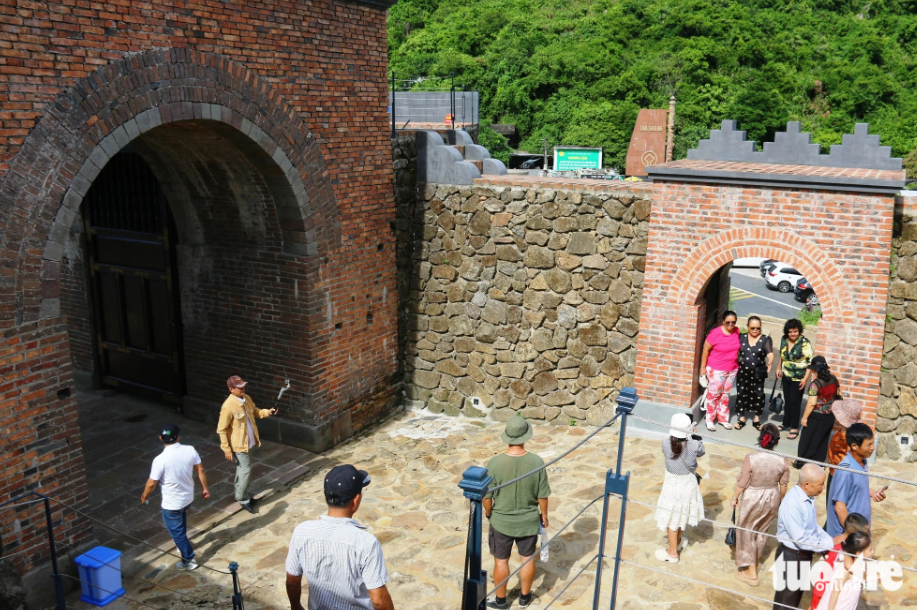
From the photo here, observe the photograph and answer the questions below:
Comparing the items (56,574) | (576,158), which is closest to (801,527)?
(56,574)

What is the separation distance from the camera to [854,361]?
26.8 ft

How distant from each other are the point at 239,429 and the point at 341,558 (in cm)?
403

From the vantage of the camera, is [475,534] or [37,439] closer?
[475,534]

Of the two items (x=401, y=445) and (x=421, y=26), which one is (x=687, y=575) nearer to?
(x=401, y=445)

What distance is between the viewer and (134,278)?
10219 mm

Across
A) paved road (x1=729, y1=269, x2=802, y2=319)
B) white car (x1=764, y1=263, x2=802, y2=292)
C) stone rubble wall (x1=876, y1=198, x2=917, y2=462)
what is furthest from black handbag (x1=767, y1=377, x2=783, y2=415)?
white car (x1=764, y1=263, x2=802, y2=292)

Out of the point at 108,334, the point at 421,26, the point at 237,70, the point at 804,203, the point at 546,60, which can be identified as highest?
the point at 421,26

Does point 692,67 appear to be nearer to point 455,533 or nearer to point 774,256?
point 774,256

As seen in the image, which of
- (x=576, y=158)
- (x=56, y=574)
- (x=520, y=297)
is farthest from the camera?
(x=576, y=158)

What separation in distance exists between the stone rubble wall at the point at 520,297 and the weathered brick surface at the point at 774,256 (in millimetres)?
332

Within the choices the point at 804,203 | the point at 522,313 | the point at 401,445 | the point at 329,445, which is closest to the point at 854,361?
the point at 804,203

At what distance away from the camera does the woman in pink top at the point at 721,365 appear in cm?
866

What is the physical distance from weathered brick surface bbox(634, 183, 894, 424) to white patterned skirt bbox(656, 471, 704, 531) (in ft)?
8.92

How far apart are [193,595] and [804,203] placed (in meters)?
7.01
